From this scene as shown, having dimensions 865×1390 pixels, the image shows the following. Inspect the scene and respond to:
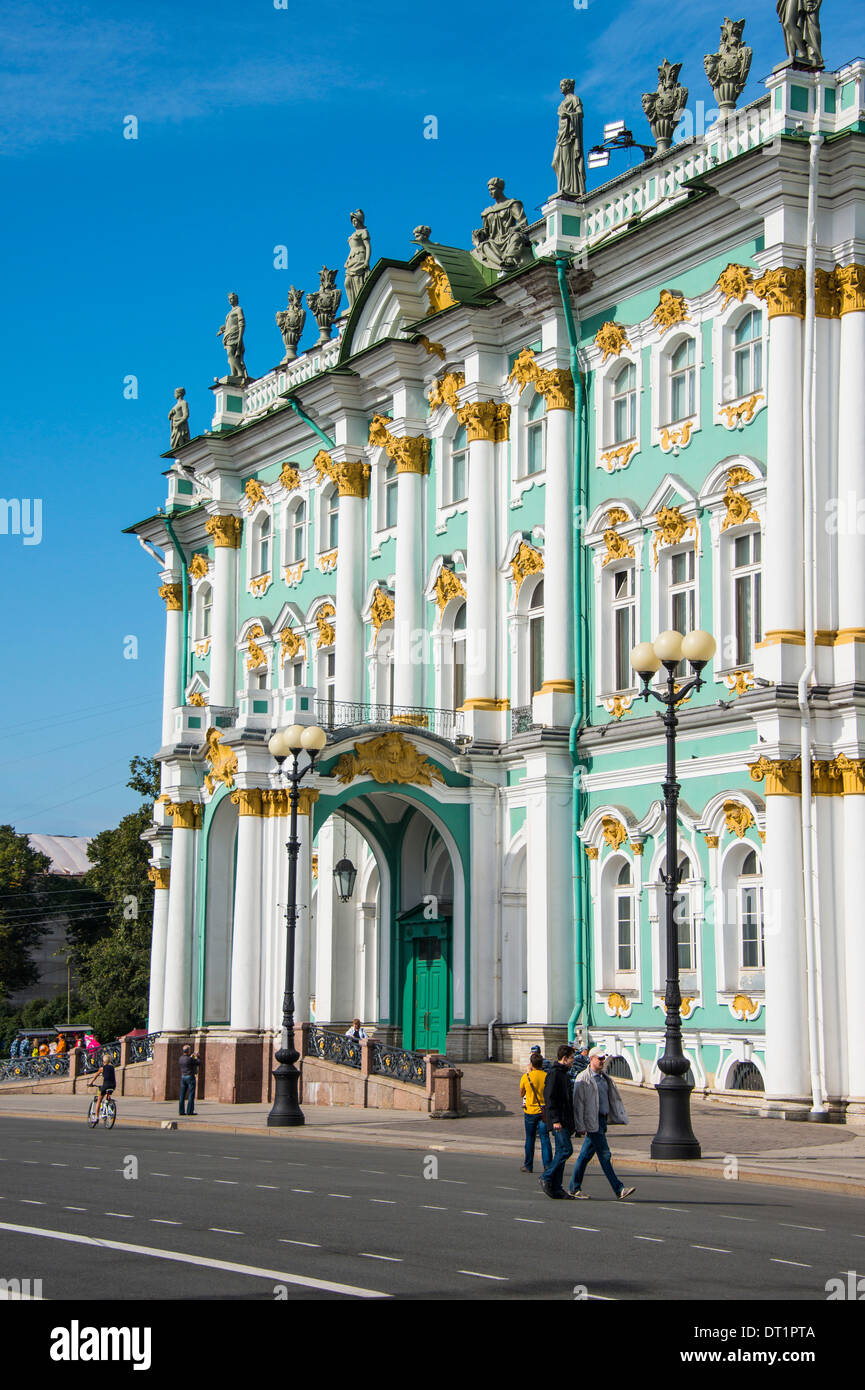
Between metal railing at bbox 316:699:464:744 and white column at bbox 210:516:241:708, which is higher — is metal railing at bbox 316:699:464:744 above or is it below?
below

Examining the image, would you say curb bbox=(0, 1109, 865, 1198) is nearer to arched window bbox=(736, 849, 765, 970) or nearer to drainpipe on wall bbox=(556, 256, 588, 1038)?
arched window bbox=(736, 849, 765, 970)

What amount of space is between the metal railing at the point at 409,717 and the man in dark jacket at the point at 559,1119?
17976mm

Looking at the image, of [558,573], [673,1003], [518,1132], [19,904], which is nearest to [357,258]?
[558,573]

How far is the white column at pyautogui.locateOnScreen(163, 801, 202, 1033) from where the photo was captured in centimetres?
4197

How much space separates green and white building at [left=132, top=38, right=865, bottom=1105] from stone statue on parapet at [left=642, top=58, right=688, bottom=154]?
1143 mm

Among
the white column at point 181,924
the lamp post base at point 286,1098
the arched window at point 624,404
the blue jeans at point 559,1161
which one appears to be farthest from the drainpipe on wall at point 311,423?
the blue jeans at point 559,1161

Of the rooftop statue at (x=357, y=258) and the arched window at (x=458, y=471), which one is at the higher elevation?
the rooftop statue at (x=357, y=258)

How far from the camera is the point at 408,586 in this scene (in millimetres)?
40562

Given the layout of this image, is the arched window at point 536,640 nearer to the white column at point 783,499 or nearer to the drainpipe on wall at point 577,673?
the drainpipe on wall at point 577,673

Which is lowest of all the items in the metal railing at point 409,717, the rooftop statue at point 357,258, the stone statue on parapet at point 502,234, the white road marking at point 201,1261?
the white road marking at point 201,1261

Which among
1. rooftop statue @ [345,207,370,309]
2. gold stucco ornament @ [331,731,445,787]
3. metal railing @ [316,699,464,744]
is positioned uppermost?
rooftop statue @ [345,207,370,309]

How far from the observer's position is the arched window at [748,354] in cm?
3145

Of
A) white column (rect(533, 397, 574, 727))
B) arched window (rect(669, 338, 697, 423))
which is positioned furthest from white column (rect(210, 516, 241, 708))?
arched window (rect(669, 338, 697, 423))
